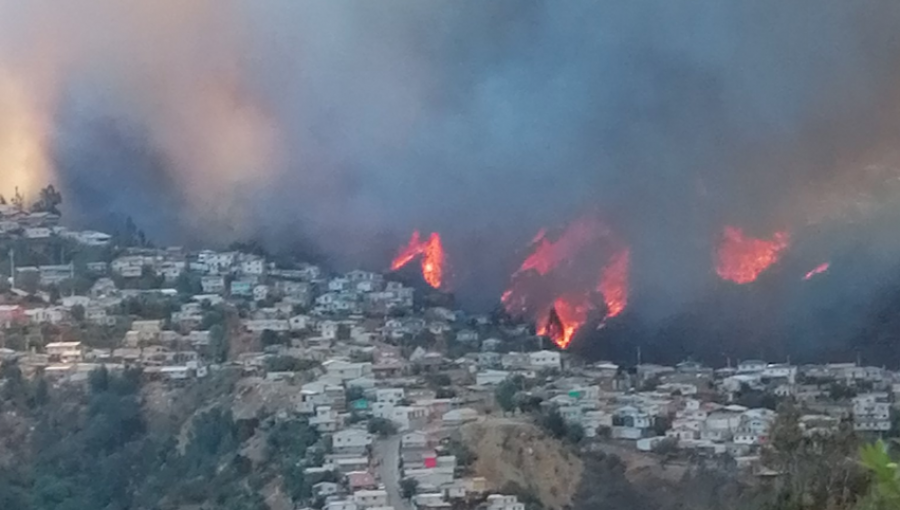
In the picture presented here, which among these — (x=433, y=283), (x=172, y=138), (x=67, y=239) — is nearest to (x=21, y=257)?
(x=67, y=239)

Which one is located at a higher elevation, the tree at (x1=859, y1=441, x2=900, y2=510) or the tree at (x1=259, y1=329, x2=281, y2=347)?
the tree at (x1=259, y1=329, x2=281, y2=347)

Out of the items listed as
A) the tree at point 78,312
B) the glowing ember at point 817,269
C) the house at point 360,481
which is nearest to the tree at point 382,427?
the house at point 360,481

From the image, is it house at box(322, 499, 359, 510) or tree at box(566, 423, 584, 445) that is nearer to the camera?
house at box(322, 499, 359, 510)

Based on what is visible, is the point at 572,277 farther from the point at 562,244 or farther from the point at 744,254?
the point at 744,254

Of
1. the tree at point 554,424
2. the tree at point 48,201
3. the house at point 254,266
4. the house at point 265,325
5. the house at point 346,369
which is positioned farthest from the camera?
the tree at point 48,201

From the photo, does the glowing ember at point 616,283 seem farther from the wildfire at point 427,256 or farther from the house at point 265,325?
the house at point 265,325

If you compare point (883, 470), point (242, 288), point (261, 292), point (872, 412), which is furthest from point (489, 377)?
point (883, 470)

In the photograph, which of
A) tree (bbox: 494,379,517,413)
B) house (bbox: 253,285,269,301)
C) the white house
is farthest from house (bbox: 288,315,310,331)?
the white house

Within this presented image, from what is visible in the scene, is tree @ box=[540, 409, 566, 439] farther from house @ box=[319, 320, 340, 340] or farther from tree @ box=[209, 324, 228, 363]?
tree @ box=[209, 324, 228, 363]
